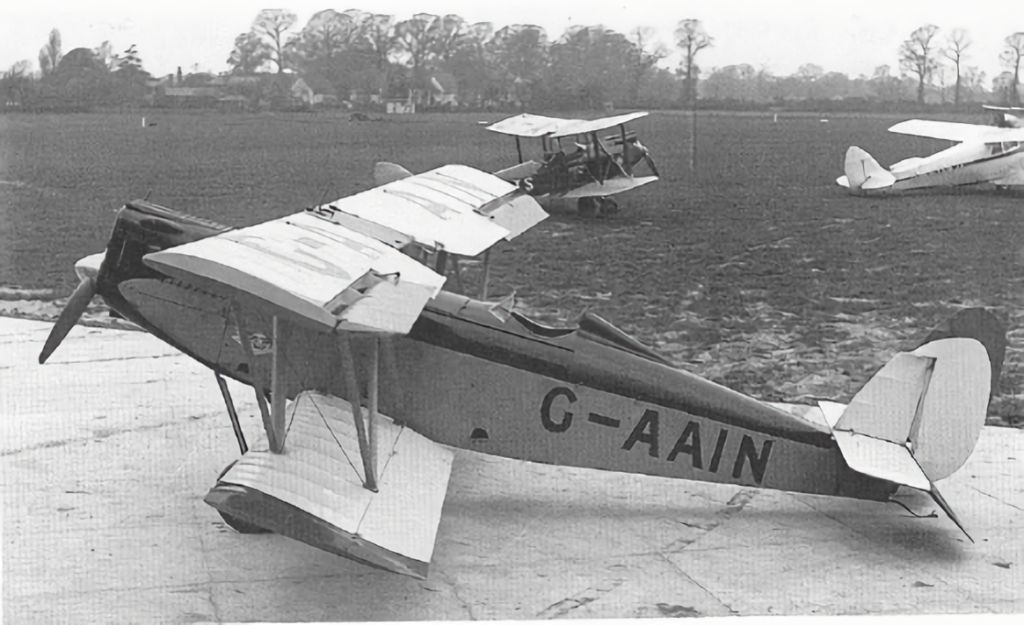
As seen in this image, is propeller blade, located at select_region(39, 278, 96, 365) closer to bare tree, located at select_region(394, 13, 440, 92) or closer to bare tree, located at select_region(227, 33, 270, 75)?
bare tree, located at select_region(227, 33, 270, 75)

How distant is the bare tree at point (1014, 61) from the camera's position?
14.5 ft

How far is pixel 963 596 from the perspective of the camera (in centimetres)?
354

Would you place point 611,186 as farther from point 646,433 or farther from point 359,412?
point 359,412

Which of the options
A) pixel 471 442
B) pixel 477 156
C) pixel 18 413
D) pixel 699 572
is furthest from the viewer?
pixel 477 156

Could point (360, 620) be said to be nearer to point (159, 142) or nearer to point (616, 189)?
point (159, 142)

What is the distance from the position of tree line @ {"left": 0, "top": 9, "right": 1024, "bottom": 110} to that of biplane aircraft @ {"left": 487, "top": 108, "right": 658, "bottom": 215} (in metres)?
0.26

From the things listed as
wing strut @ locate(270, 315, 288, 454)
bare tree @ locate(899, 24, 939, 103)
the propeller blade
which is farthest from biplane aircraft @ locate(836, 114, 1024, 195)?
the propeller blade

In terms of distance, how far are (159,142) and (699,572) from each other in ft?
9.62

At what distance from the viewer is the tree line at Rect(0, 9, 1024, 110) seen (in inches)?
171

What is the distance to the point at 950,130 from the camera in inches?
191

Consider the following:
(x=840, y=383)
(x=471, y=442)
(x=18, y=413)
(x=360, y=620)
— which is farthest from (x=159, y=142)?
(x=840, y=383)

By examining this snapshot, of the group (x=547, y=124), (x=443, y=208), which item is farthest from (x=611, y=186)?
(x=443, y=208)

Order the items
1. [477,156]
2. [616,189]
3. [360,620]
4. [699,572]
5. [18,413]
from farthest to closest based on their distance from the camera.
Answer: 1. [616,189]
2. [477,156]
3. [18,413]
4. [699,572]
5. [360,620]

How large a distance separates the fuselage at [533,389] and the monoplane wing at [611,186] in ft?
6.21
